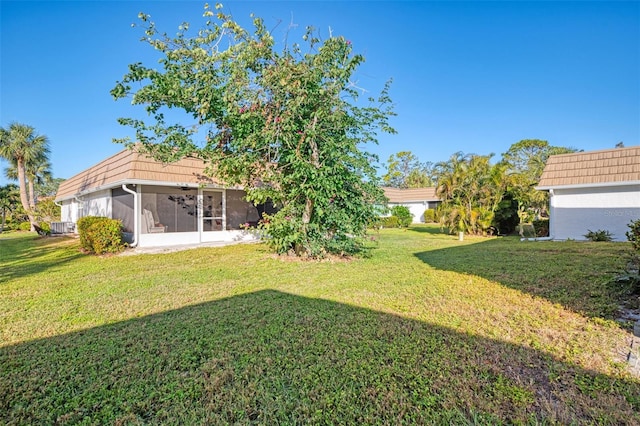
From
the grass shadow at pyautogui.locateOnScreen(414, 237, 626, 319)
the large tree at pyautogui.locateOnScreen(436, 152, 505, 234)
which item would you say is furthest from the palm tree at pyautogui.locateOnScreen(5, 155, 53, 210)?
the large tree at pyautogui.locateOnScreen(436, 152, 505, 234)

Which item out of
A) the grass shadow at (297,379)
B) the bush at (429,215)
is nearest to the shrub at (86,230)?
the grass shadow at (297,379)

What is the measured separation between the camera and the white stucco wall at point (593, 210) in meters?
12.6

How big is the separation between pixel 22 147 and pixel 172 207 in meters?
19.8

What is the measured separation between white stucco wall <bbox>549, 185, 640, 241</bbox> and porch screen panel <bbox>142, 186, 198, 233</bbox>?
15.7m

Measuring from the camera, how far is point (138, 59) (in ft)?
26.1

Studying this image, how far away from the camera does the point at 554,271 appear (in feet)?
22.8

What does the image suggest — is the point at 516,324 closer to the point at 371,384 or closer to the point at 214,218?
Result: the point at 371,384

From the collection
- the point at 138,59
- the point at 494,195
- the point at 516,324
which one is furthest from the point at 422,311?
the point at 494,195

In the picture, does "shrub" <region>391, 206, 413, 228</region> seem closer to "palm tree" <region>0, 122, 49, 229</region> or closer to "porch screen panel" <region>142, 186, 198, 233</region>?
"porch screen panel" <region>142, 186, 198, 233</region>

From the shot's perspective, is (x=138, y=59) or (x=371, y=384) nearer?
(x=371, y=384)

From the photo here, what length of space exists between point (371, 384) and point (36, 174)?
33.9m

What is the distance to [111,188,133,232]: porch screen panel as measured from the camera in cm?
1220

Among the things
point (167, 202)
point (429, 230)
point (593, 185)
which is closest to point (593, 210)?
point (593, 185)

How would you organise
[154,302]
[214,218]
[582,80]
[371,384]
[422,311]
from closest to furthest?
1. [371,384]
2. [422,311]
3. [154,302]
4. [214,218]
5. [582,80]
